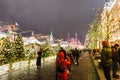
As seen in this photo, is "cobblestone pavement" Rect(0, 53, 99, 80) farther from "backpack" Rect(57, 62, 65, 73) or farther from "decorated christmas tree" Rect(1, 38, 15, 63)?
"backpack" Rect(57, 62, 65, 73)

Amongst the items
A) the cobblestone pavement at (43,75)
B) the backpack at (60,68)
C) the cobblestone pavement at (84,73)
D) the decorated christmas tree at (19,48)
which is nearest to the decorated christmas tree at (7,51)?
the decorated christmas tree at (19,48)

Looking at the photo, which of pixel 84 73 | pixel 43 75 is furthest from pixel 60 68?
pixel 84 73

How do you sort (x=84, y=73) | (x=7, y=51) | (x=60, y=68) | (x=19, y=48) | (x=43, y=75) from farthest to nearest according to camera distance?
(x=19, y=48) → (x=7, y=51) → (x=84, y=73) → (x=43, y=75) → (x=60, y=68)

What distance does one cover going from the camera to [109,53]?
14875 mm

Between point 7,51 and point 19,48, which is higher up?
point 19,48

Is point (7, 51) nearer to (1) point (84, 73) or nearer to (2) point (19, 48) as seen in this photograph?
(2) point (19, 48)

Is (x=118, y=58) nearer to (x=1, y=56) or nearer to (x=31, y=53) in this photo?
(x=1, y=56)

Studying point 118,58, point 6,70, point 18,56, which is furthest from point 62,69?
point 18,56

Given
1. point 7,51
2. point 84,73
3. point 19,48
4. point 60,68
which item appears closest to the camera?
point 60,68

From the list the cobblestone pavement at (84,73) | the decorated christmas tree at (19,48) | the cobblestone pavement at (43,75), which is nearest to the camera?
the cobblestone pavement at (84,73)

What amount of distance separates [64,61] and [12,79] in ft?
27.6

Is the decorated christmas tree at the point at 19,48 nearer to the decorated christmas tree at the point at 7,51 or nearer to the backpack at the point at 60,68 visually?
the decorated christmas tree at the point at 7,51

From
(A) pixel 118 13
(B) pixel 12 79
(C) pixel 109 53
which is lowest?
(B) pixel 12 79

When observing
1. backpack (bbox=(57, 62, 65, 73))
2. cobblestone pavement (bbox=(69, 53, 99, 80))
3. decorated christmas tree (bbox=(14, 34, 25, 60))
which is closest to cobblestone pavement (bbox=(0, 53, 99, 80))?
cobblestone pavement (bbox=(69, 53, 99, 80))
